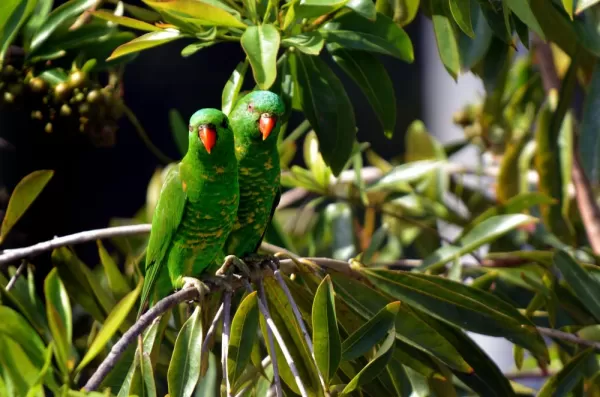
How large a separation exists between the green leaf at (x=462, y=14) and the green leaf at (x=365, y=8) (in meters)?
0.16

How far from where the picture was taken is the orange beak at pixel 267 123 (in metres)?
1.33

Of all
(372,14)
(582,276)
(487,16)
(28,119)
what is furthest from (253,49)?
(582,276)

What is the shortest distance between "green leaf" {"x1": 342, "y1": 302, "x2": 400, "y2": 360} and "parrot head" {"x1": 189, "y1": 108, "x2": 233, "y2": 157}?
0.39 meters

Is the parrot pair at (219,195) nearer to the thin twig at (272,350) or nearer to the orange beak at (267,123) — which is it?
the orange beak at (267,123)

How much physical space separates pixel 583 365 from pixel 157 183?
1137mm

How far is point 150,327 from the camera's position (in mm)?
1158

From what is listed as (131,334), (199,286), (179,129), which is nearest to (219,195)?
(199,286)

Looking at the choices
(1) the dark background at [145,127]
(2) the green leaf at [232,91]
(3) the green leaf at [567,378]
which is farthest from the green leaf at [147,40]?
(1) the dark background at [145,127]

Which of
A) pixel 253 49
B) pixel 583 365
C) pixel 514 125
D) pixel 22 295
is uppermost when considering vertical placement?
pixel 253 49

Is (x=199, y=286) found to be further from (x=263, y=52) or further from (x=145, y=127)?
(x=145, y=127)

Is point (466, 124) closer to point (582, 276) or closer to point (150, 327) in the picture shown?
point (582, 276)

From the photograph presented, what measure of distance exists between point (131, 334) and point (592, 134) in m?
1.00

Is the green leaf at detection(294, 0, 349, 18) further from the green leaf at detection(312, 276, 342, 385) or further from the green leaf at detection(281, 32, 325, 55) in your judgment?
the green leaf at detection(312, 276, 342, 385)

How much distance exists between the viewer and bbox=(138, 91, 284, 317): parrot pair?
1.34m
